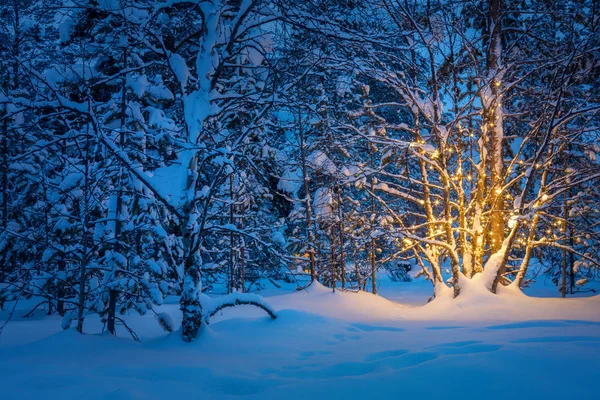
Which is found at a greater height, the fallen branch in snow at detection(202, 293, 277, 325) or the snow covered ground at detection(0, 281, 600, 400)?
the fallen branch in snow at detection(202, 293, 277, 325)

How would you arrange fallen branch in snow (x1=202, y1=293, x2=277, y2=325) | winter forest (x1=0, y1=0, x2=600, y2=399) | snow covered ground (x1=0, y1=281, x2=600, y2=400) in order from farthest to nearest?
fallen branch in snow (x1=202, y1=293, x2=277, y2=325) → winter forest (x1=0, y1=0, x2=600, y2=399) → snow covered ground (x1=0, y1=281, x2=600, y2=400)

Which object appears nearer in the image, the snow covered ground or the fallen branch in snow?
the snow covered ground

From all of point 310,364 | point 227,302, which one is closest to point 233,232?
point 227,302

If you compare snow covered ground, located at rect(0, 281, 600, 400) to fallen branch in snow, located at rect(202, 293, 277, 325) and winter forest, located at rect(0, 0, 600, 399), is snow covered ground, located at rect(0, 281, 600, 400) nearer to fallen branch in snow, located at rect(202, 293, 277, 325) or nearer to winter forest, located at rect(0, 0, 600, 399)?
winter forest, located at rect(0, 0, 600, 399)

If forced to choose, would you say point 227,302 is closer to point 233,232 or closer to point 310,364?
point 233,232

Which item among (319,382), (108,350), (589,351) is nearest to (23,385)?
(108,350)

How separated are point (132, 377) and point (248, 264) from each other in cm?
1481

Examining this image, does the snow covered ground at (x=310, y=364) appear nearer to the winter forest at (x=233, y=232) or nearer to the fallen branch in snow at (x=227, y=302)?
the winter forest at (x=233, y=232)

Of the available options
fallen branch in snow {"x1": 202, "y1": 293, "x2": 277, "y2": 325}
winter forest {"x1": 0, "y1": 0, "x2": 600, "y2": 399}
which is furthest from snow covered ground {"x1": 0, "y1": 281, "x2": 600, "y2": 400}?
fallen branch in snow {"x1": 202, "y1": 293, "x2": 277, "y2": 325}

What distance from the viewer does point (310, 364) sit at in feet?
13.4

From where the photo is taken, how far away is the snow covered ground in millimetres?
2885

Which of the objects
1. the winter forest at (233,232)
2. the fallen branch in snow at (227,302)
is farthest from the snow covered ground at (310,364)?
the fallen branch in snow at (227,302)

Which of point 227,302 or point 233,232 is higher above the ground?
point 233,232

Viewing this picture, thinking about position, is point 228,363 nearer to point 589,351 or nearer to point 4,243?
point 589,351
